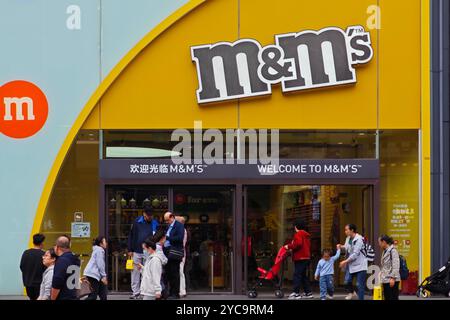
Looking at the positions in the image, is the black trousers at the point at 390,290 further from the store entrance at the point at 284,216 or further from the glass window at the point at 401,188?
the glass window at the point at 401,188

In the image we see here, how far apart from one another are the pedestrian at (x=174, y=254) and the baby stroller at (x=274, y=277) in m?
2.47

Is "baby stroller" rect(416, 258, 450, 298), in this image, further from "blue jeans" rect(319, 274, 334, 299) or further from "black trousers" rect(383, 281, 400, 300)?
"black trousers" rect(383, 281, 400, 300)

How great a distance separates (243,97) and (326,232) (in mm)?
3804

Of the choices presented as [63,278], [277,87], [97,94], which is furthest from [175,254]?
[63,278]

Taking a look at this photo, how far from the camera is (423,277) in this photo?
18906 mm

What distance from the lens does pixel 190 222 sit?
18938mm

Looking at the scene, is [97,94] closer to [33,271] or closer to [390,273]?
[33,271]

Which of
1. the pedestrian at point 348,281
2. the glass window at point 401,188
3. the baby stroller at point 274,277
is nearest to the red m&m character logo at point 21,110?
the baby stroller at point 274,277

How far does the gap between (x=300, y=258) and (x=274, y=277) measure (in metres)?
0.98

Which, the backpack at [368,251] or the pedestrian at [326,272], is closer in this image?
the backpack at [368,251]

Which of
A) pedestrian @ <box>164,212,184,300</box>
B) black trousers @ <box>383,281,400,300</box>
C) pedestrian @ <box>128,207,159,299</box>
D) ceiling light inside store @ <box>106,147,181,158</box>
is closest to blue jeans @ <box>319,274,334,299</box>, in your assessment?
pedestrian @ <box>164,212,184,300</box>

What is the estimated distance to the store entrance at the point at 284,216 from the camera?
1895cm
